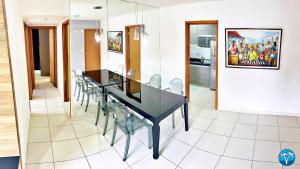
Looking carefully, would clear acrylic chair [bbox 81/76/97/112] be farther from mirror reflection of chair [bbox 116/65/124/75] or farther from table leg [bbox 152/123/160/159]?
table leg [bbox 152/123/160/159]

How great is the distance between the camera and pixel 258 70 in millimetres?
4301

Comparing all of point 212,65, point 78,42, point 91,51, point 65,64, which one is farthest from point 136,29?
point 212,65

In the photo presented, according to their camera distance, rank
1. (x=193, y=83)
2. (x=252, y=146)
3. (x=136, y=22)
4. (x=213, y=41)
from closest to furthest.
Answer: (x=252, y=146), (x=136, y=22), (x=213, y=41), (x=193, y=83)

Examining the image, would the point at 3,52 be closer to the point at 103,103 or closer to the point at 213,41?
the point at 103,103

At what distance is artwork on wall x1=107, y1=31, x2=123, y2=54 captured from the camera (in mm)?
4215

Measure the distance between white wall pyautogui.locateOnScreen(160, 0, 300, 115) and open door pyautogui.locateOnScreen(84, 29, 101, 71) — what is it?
1989 mm

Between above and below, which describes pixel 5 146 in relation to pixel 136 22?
below

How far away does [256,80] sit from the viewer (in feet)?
14.3

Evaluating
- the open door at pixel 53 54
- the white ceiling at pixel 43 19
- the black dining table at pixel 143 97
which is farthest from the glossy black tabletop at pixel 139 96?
the open door at pixel 53 54

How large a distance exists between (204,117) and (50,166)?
2.76 meters

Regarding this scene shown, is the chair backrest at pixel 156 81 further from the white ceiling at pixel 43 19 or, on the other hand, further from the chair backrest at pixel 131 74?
the white ceiling at pixel 43 19

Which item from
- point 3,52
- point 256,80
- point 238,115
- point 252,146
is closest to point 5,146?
point 3,52

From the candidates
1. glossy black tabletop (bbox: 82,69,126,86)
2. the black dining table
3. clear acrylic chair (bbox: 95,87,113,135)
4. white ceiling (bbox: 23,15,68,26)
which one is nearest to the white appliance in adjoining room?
the black dining table

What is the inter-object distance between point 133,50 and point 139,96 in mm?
1580
